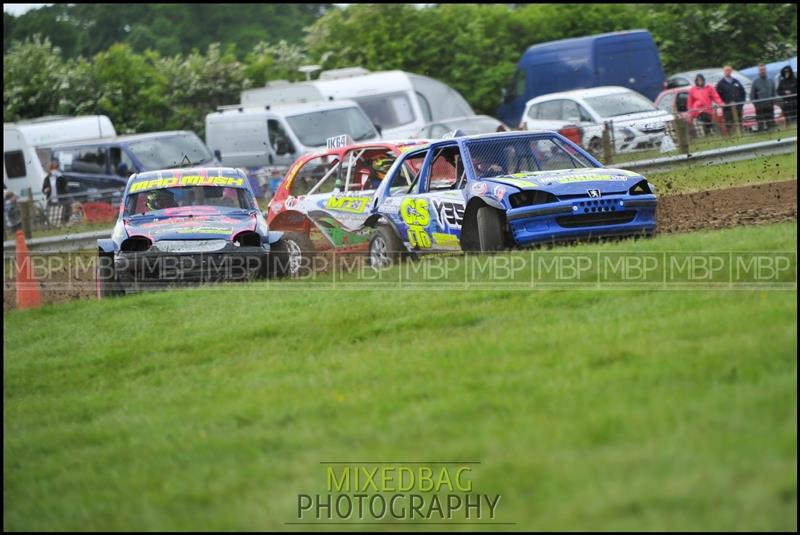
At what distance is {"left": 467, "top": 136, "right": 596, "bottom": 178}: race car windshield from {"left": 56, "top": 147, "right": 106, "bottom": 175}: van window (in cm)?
1415

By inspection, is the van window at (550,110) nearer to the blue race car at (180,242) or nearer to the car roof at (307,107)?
the car roof at (307,107)

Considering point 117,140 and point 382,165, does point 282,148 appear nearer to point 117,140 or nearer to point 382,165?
point 117,140

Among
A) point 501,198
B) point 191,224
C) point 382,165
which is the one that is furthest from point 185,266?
point 501,198

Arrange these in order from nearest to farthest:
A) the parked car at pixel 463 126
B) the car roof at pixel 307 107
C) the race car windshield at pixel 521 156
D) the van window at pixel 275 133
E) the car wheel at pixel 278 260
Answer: the race car windshield at pixel 521 156, the car wheel at pixel 278 260, the parked car at pixel 463 126, the van window at pixel 275 133, the car roof at pixel 307 107

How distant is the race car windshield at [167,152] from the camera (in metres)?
23.9

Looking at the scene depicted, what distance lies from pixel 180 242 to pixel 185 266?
29cm

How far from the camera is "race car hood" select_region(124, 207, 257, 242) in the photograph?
1269 cm

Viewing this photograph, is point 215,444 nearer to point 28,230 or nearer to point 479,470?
point 479,470

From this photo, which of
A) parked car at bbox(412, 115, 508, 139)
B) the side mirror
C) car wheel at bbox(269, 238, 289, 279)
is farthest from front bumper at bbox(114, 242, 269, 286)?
parked car at bbox(412, 115, 508, 139)

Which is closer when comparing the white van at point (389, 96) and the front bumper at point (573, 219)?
the front bumper at point (573, 219)

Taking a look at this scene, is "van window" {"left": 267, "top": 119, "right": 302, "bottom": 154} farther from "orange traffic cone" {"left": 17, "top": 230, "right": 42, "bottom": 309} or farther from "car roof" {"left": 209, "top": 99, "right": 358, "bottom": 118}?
"orange traffic cone" {"left": 17, "top": 230, "right": 42, "bottom": 309}

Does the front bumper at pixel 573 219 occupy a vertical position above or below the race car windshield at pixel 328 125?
above

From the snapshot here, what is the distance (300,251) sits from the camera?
13.7 metres

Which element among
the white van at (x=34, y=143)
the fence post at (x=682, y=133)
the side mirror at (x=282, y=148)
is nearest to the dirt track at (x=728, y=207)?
the fence post at (x=682, y=133)
